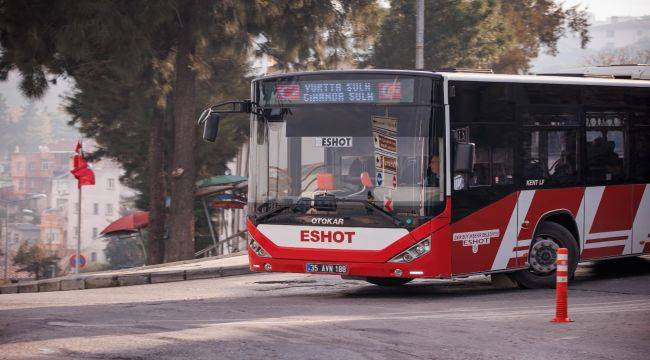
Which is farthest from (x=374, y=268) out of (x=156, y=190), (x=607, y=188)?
(x=156, y=190)

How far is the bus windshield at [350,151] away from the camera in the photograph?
13234mm

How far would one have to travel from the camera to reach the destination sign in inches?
528

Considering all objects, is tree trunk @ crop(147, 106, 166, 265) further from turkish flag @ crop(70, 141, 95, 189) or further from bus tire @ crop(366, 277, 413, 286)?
bus tire @ crop(366, 277, 413, 286)

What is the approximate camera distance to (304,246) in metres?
13.7

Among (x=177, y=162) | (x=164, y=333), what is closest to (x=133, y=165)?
(x=177, y=162)

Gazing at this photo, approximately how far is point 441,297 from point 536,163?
2.17 meters

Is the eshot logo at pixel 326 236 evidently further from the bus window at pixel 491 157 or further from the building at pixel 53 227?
the building at pixel 53 227

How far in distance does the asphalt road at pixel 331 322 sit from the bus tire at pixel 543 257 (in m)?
0.22

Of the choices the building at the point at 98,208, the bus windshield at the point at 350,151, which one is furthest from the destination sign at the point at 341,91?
the building at the point at 98,208

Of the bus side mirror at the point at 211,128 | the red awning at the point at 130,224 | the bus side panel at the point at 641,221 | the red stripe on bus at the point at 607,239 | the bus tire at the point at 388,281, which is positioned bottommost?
the bus tire at the point at 388,281

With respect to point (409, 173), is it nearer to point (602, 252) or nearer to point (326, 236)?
point (326, 236)

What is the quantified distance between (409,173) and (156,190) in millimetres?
20917

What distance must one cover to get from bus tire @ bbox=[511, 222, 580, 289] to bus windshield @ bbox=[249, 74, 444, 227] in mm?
2248

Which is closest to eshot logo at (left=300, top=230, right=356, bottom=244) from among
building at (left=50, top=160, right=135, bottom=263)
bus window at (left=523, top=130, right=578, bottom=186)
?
bus window at (left=523, top=130, right=578, bottom=186)
